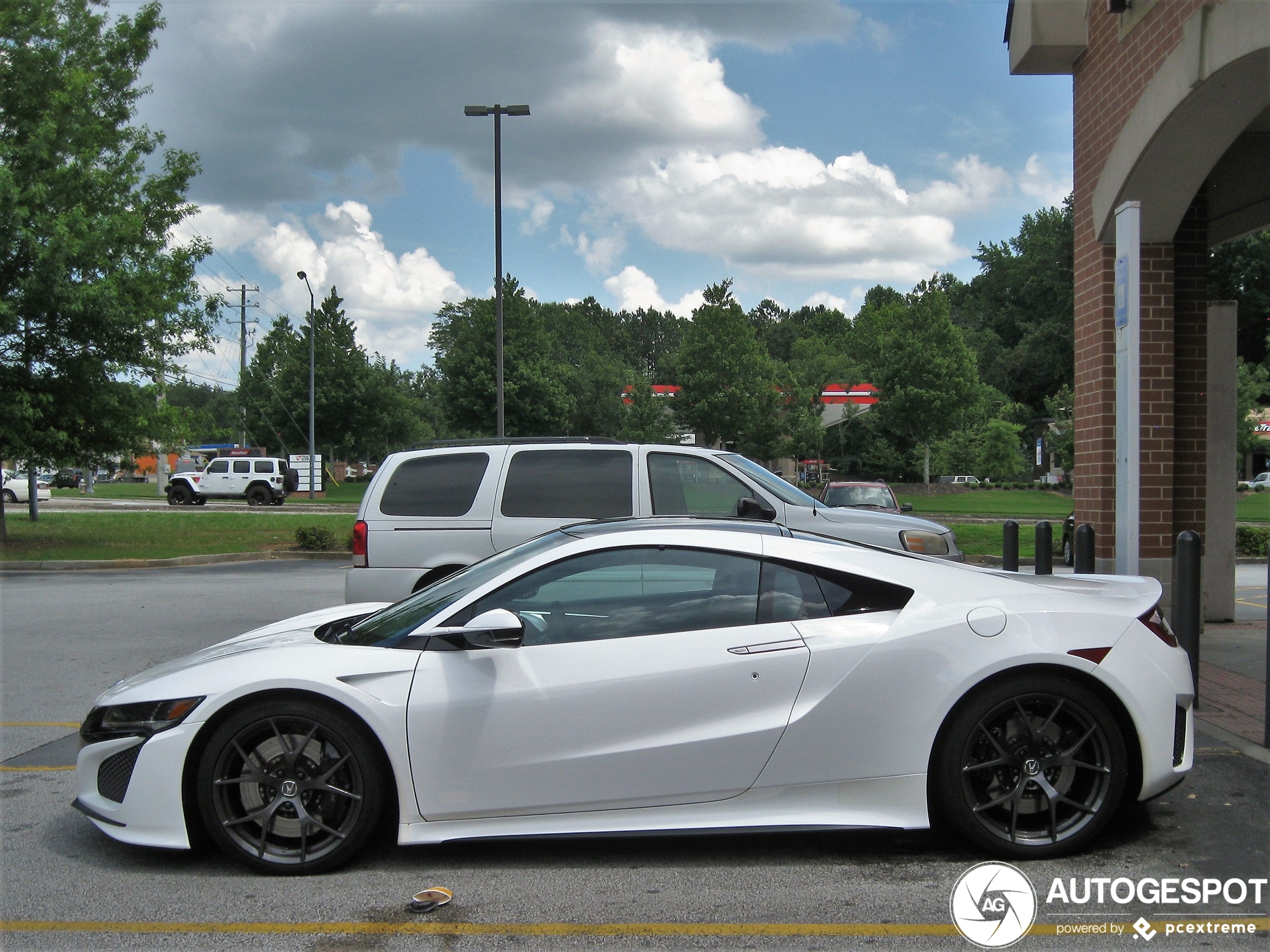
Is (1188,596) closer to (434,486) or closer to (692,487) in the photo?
(692,487)

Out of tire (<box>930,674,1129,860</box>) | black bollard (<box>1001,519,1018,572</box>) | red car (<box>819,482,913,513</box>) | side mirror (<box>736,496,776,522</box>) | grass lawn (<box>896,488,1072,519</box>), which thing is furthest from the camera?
grass lawn (<box>896,488,1072,519</box>)

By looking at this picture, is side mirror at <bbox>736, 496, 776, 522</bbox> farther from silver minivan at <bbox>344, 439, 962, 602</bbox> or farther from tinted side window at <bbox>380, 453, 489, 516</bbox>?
tinted side window at <bbox>380, 453, 489, 516</bbox>

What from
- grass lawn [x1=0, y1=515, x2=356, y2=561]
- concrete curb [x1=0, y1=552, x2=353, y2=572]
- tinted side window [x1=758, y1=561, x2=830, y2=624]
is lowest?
concrete curb [x1=0, y1=552, x2=353, y2=572]

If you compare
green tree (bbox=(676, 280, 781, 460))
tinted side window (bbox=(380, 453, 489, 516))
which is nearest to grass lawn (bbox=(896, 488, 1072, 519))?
green tree (bbox=(676, 280, 781, 460))

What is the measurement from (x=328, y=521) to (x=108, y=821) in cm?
2469

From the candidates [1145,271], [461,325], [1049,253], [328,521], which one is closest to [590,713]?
[1145,271]

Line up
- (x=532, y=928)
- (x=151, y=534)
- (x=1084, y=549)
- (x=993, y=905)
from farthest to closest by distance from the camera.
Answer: (x=151, y=534)
(x=1084, y=549)
(x=993, y=905)
(x=532, y=928)

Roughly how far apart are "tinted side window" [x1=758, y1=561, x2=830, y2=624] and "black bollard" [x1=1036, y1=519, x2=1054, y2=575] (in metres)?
5.60

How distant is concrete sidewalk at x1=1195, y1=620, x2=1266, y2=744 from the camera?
20.8 ft

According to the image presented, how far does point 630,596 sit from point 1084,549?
17.3 ft

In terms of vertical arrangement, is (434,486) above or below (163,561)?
above

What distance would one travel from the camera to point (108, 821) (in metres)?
4.07

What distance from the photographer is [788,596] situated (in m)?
4.22

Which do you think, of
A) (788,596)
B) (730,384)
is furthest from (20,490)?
(788,596)
